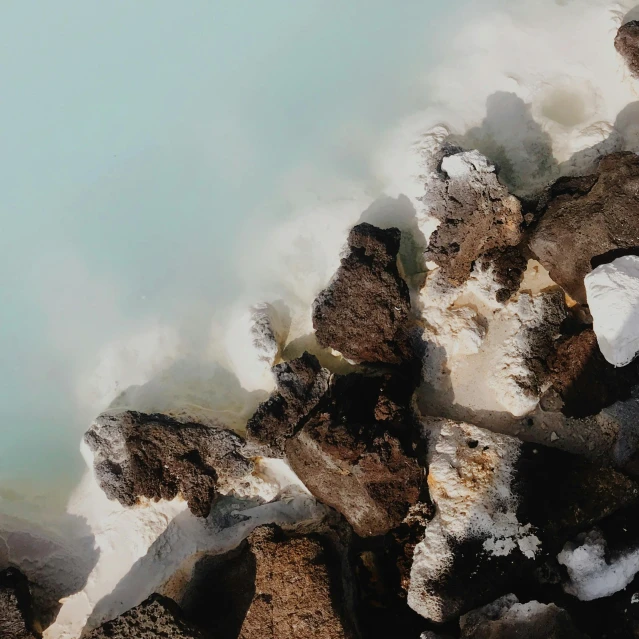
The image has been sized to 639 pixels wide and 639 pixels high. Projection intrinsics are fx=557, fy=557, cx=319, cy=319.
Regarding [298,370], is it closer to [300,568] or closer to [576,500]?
[300,568]

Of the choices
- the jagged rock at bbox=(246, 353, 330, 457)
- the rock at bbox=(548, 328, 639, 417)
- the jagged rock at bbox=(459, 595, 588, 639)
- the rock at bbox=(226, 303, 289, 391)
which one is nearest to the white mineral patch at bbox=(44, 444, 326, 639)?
the jagged rock at bbox=(246, 353, 330, 457)

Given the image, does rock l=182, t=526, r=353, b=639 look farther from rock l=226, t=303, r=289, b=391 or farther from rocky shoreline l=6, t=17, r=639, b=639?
rock l=226, t=303, r=289, b=391

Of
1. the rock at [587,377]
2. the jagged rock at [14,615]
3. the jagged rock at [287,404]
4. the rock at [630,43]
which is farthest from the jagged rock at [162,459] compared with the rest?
the rock at [630,43]

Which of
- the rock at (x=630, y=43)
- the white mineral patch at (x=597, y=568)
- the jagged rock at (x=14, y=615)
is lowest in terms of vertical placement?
the white mineral patch at (x=597, y=568)

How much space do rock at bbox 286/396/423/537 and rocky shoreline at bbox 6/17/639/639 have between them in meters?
0.02

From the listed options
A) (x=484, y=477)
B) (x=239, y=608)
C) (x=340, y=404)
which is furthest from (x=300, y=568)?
(x=484, y=477)

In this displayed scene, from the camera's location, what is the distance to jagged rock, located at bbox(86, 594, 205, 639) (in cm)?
497

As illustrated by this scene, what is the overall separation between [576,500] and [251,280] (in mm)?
3939

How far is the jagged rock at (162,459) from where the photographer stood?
19.0ft

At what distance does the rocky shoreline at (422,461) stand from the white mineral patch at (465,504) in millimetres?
18

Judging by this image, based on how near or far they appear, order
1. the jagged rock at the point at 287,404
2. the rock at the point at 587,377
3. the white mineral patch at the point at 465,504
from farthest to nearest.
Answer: the jagged rock at the point at 287,404, the rock at the point at 587,377, the white mineral patch at the point at 465,504

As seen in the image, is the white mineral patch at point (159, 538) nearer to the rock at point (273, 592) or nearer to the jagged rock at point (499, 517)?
the rock at point (273, 592)

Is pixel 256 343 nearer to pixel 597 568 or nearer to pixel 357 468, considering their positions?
pixel 357 468

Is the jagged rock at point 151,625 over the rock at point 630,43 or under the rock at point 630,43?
under
